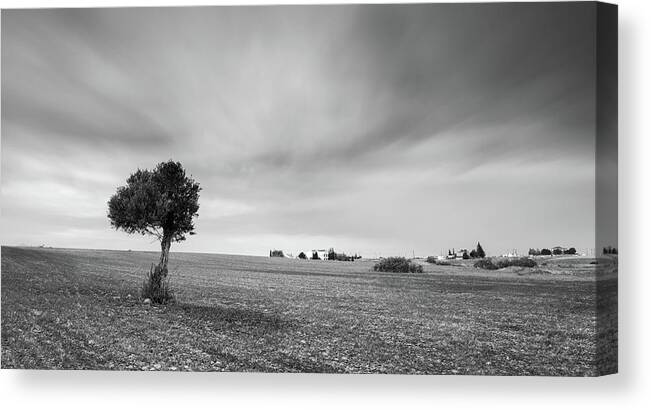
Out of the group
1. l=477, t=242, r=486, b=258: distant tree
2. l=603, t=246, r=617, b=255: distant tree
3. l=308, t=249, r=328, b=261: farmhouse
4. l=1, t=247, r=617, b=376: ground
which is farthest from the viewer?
l=308, t=249, r=328, b=261: farmhouse

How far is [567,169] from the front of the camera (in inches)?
372

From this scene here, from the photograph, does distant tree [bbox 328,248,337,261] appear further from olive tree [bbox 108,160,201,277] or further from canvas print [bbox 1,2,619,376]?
olive tree [bbox 108,160,201,277]

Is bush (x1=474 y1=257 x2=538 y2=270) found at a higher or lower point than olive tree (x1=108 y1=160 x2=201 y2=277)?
lower

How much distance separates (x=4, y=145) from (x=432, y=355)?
40.3 ft

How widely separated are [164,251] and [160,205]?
1400 millimetres

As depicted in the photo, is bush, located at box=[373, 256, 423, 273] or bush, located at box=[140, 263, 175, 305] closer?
bush, located at box=[373, 256, 423, 273]

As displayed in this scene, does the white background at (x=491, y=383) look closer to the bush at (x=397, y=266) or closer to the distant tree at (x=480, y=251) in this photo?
the bush at (x=397, y=266)

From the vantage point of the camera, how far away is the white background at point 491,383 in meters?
9.38

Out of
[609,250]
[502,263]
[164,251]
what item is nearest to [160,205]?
[164,251]

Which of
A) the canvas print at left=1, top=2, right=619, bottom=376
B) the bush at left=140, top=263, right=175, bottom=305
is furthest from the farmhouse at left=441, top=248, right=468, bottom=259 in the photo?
the bush at left=140, top=263, right=175, bottom=305

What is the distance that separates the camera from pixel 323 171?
10.9 m

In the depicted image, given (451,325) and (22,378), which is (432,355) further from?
(22,378)

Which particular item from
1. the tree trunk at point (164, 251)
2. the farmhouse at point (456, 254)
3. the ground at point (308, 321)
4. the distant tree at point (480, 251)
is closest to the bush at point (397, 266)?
the ground at point (308, 321)

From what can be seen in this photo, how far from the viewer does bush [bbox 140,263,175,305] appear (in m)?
11.4
